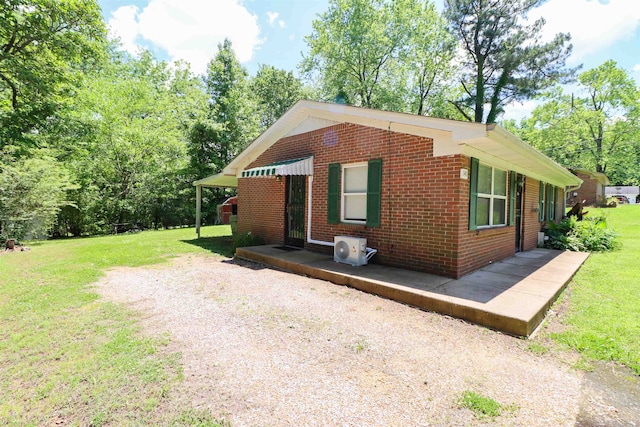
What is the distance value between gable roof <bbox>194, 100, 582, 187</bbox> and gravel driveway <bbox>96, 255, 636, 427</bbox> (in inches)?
120

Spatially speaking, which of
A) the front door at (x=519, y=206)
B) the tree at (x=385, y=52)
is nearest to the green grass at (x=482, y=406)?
the front door at (x=519, y=206)

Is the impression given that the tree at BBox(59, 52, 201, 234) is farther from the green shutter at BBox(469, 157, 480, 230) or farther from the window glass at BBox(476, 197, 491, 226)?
the window glass at BBox(476, 197, 491, 226)

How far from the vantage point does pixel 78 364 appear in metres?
2.95

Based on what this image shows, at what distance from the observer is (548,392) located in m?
2.57

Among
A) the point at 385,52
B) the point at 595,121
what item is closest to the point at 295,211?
the point at 385,52

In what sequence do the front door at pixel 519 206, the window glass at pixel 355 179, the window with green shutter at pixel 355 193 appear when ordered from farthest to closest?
the front door at pixel 519 206 < the window glass at pixel 355 179 < the window with green shutter at pixel 355 193

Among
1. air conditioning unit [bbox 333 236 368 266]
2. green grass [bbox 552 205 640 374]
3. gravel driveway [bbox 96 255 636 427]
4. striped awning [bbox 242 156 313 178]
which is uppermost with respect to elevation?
striped awning [bbox 242 156 313 178]

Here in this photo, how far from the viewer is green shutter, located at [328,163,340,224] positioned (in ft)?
24.8

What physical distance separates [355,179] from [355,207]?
71 centimetres

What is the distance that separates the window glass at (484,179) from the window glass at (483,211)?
207mm

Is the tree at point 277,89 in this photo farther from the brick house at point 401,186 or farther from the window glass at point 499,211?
the window glass at point 499,211

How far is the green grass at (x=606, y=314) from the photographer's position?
10.8 feet

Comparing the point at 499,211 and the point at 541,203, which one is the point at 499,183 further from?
the point at 541,203

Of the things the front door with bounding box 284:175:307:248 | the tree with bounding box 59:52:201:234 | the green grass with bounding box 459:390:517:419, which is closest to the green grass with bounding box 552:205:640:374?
the green grass with bounding box 459:390:517:419
